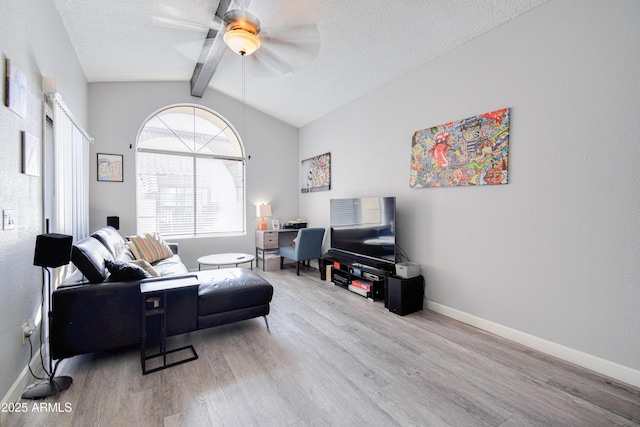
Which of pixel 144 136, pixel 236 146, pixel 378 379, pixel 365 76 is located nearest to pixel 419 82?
pixel 365 76

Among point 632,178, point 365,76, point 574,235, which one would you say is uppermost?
point 365,76

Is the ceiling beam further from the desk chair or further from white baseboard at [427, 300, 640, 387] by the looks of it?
white baseboard at [427, 300, 640, 387]

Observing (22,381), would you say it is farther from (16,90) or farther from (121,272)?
(16,90)

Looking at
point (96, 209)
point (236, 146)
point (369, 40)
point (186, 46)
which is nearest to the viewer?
point (369, 40)

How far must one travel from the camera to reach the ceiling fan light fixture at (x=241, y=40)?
7.94 ft

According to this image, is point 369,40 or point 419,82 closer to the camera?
point 369,40

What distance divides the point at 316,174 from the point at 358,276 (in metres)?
2.31

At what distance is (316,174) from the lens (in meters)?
5.32

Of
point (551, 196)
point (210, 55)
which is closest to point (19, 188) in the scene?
point (210, 55)

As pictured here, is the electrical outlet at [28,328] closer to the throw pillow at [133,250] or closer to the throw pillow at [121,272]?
the throw pillow at [121,272]

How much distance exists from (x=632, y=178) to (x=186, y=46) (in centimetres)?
467

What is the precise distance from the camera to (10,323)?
64.7 inches

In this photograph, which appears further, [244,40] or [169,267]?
[169,267]

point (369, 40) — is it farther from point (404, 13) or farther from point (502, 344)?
point (502, 344)
